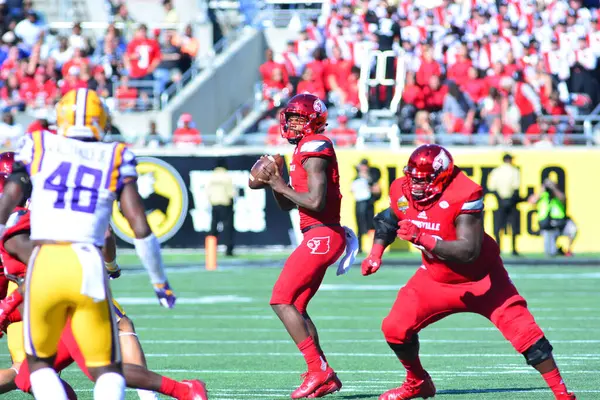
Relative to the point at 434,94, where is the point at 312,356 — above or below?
below

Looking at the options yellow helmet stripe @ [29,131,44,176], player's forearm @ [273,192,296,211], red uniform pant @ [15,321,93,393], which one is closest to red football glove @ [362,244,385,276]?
player's forearm @ [273,192,296,211]

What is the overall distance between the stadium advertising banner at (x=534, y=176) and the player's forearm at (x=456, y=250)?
529 inches

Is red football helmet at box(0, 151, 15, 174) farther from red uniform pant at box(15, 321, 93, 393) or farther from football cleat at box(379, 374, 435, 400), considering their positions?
football cleat at box(379, 374, 435, 400)

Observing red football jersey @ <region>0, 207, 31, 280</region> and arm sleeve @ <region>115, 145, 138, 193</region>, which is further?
red football jersey @ <region>0, 207, 31, 280</region>

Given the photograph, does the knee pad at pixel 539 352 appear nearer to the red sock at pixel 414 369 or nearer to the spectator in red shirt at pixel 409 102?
the red sock at pixel 414 369

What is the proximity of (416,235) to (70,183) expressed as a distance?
204 cm

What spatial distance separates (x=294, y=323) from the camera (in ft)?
24.1

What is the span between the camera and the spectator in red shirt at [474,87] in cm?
2053

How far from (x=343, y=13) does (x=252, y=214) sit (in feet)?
15.3

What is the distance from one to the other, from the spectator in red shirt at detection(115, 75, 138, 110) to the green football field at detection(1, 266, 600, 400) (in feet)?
21.3

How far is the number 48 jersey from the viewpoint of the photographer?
5031 mm

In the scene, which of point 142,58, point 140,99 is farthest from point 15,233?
point 142,58

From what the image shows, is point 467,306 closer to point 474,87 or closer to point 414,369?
point 414,369

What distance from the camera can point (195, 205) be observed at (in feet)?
66.9
